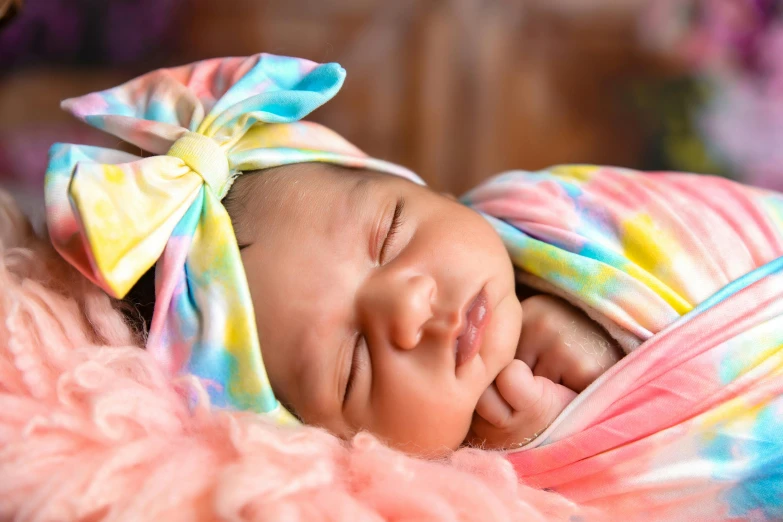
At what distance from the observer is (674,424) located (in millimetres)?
830

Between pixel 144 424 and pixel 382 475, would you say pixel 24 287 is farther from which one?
pixel 382 475

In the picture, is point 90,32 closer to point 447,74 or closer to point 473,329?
point 447,74

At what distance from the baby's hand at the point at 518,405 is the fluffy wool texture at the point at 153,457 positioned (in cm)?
9

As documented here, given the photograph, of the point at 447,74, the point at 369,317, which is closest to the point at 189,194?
the point at 369,317

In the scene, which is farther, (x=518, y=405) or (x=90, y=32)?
(x=90, y=32)

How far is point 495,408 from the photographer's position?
89 cm

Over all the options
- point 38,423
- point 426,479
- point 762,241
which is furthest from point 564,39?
point 38,423

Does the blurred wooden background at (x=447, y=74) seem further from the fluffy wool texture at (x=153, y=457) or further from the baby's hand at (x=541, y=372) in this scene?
the fluffy wool texture at (x=153, y=457)

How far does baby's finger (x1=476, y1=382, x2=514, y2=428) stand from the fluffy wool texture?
8 cm

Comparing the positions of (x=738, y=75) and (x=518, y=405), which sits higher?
(x=738, y=75)

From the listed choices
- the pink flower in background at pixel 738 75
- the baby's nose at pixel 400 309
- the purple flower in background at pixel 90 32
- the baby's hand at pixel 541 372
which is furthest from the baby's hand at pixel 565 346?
the purple flower in background at pixel 90 32

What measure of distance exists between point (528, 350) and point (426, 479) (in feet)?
1.00

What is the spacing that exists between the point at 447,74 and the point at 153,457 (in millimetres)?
1661

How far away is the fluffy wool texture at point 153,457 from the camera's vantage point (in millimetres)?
647
